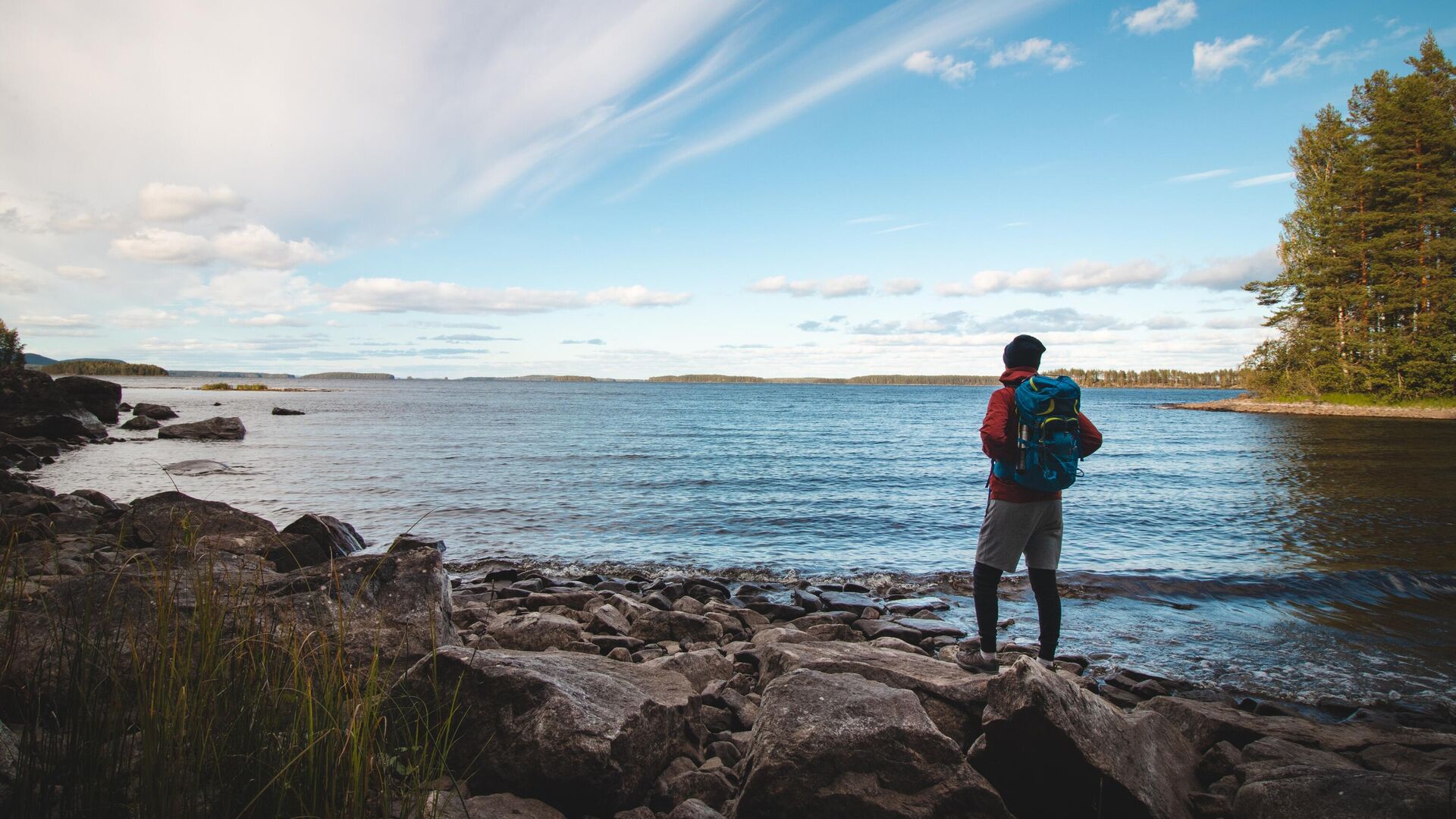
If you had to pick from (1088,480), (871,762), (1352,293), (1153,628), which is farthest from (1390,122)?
(871,762)

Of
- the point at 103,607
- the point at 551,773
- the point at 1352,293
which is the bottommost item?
the point at 551,773

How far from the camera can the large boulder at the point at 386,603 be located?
5.37m

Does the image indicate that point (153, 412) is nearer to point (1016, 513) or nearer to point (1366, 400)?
point (1016, 513)

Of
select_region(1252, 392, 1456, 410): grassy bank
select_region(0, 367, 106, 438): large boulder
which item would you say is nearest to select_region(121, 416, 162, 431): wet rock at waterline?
select_region(0, 367, 106, 438): large boulder

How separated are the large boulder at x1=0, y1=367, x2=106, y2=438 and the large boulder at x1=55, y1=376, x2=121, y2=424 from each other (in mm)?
3902

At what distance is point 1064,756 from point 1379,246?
7110 centimetres

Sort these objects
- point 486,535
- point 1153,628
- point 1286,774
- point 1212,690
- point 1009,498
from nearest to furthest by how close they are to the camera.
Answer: point 1286,774
point 1009,498
point 1212,690
point 1153,628
point 486,535

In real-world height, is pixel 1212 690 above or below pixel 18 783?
below

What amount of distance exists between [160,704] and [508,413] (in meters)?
72.2

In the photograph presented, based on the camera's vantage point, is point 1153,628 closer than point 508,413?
Yes

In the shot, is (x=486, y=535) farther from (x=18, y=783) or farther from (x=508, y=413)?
(x=508, y=413)

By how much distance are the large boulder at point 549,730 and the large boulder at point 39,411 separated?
41.7 metres

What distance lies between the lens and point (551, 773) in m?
4.09

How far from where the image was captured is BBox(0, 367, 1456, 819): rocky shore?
386 cm
